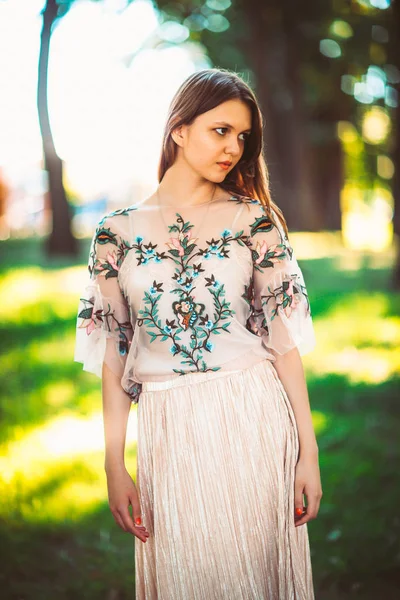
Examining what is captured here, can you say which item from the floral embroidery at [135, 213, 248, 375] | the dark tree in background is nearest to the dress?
the floral embroidery at [135, 213, 248, 375]

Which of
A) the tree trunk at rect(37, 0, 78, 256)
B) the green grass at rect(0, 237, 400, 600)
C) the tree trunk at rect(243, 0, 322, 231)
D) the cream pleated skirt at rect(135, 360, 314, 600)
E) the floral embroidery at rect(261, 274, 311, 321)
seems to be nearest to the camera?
the cream pleated skirt at rect(135, 360, 314, 600)

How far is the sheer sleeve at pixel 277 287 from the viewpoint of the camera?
7.22 ft

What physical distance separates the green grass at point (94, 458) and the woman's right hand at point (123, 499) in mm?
1521

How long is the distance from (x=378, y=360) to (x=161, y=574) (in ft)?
19.5

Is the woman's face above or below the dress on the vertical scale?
above

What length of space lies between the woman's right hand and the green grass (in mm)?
1521

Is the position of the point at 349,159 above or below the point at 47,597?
above

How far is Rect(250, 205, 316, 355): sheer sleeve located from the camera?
220 cm

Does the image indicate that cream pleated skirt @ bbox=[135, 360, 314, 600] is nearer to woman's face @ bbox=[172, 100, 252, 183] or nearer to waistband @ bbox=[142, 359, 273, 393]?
waistband @ bbox=[142, 359, 273, 393]

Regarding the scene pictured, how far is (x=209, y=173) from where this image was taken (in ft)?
7.44

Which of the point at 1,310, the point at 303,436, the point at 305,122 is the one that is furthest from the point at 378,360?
the point at 305,122

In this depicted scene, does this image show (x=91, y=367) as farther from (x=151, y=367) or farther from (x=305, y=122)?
(x=305, y=122)

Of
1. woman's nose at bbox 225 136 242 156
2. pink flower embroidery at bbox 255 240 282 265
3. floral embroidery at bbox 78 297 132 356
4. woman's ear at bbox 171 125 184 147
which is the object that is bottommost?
floral embroidery at bbox 78 297 132 356

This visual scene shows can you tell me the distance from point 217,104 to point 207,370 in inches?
34.1
